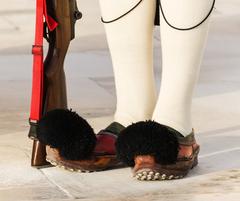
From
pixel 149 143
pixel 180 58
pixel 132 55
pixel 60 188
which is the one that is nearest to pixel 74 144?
pixel 60 188

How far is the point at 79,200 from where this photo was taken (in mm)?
4070

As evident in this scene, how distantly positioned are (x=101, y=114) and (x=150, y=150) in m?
1.39

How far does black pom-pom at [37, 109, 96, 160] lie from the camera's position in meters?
4.36

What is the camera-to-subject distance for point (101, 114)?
220 inches

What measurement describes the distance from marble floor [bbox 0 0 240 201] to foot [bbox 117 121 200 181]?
2.2 inches

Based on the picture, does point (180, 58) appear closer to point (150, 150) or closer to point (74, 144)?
point (150, 150)

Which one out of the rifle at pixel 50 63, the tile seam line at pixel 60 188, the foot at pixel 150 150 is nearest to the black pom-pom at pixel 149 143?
the foot at pixel 150 150

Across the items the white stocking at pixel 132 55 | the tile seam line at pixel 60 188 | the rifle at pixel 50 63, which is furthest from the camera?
the rifle at pixel 50 63

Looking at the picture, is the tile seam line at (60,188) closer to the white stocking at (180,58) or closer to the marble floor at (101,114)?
the marble floor at (101,114)

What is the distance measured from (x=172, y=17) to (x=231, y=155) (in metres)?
0.84

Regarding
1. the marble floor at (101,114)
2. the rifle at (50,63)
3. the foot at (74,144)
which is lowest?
the marble floor at (101,114)

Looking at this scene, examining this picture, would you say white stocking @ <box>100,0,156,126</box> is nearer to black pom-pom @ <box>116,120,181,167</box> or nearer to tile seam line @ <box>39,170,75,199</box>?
black pom-pom @ <box>116,120,181,167</box>

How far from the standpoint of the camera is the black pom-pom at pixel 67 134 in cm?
436

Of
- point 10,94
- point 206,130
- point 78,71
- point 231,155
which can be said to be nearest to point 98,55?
point 78,71
